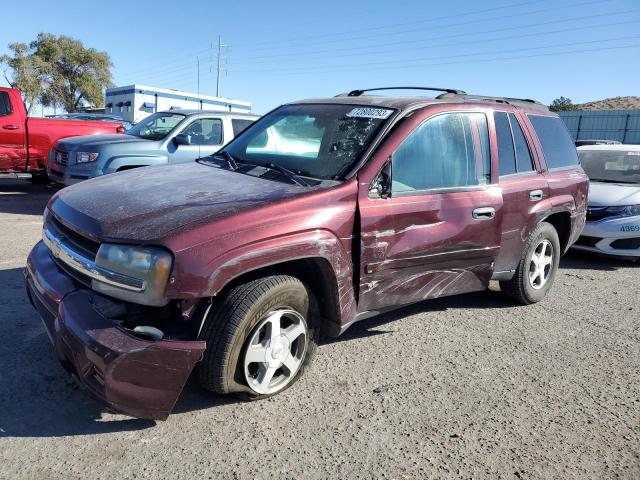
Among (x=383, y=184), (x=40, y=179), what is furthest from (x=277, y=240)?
(x=40, y=179)

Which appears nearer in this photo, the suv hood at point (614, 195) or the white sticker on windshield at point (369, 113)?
the white sticker on windshield at point (369, 113)

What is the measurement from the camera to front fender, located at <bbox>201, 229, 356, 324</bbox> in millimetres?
2547

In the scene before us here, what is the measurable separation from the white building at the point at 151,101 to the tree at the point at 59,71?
16245mm

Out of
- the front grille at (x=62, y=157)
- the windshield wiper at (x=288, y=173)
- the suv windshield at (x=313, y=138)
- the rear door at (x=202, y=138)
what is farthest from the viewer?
the rear door at (x=202, y=138)

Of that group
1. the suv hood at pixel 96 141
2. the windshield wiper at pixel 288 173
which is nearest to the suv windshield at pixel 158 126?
the suv hood at pixel 96 141

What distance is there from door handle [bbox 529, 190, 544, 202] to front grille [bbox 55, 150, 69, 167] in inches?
272

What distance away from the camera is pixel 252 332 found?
2775 millimetres

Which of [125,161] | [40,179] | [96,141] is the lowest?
[40,179]

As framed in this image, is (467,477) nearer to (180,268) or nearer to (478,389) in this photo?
(478,389)

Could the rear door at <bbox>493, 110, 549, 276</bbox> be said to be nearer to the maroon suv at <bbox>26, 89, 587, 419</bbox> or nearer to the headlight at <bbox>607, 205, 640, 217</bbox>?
the maroon suv at <bbox>26, 89, 587, 419</bbox>

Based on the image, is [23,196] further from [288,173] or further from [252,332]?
[252,332]

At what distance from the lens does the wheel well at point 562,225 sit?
508cm

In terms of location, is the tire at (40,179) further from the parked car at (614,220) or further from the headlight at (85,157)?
the parked car at (614,220)

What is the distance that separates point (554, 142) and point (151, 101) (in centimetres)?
3091
